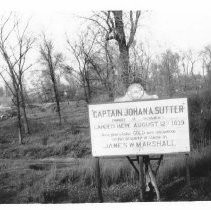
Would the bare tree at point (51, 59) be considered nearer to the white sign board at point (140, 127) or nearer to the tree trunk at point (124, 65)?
the tree trunk at point (124, 65)

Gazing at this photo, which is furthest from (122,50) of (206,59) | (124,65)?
(206,59)

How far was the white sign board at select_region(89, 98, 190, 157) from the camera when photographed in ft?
19.9

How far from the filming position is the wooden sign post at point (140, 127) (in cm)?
606

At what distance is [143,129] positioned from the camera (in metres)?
6.18

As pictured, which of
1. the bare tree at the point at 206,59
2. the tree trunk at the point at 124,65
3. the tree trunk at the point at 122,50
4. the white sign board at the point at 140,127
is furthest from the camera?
the tree trunk at the point at 124,65

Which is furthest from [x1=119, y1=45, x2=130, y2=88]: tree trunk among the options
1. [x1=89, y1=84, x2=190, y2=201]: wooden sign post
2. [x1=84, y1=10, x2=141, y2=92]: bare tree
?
[x1=89, y1=84, x2=190, y2=201]: wooden sign post

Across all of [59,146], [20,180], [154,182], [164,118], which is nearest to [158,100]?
[164,118]

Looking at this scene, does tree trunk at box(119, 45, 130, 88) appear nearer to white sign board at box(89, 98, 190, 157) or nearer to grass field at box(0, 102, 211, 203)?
grass field at box(0, 102, 211, 203)

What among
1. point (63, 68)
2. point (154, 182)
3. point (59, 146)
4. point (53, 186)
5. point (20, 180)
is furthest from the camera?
point (59, 146)

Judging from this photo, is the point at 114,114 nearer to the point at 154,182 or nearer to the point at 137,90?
the point at 137,90

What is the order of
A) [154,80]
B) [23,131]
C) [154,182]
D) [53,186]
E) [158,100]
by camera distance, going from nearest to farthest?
[158,100] < [154,182] < [53,186] < [154,80] < [23,131]

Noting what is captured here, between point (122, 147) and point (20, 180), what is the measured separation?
3441mm

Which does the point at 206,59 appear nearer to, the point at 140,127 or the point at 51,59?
the point at 140,127

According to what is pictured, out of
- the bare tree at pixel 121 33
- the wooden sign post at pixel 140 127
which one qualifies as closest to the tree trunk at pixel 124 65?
the bare tree at pixel 121 33
